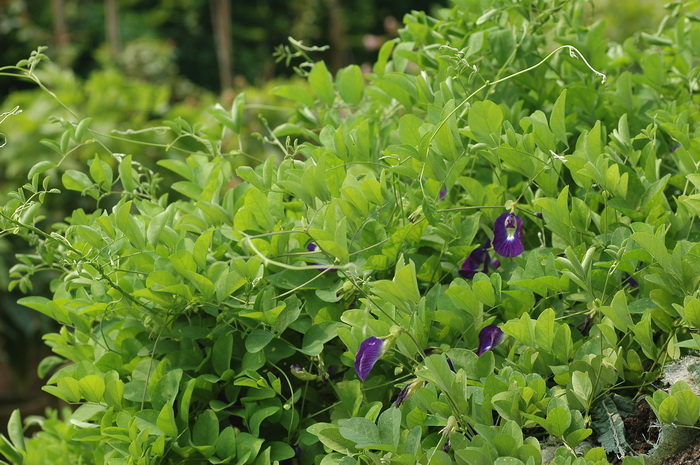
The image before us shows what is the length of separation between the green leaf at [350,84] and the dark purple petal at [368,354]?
0.63 metres

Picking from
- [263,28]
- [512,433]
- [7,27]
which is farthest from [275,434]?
[263,28]

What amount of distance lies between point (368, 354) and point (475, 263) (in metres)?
0.30

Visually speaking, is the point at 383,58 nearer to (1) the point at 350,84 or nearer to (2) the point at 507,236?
(1) the point at 350,84

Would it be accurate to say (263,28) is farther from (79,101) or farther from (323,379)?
(323,379)

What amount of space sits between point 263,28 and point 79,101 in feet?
28.0

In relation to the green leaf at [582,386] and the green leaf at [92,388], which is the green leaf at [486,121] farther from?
the green leaf at [92,388]

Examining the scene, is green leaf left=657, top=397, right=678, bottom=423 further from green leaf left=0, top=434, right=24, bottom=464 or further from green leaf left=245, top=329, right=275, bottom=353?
green leaf left=0, top=434, right=24, bottom=464

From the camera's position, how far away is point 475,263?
3.95 feet

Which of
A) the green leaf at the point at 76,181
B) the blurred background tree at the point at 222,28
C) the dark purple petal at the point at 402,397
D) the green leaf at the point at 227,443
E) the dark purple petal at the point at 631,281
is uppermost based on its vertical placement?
the green leaf at the point at 76,181

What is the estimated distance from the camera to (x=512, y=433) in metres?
0.94

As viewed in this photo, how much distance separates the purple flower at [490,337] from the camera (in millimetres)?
1064

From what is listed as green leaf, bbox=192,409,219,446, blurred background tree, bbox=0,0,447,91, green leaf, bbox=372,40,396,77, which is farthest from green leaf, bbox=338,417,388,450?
blurred background tree, bbox=0,0,447,91

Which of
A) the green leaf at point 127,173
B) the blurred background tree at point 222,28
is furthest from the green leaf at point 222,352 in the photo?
the blurred background tree at point 222,28

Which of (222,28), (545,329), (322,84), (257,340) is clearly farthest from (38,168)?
(222,28)
